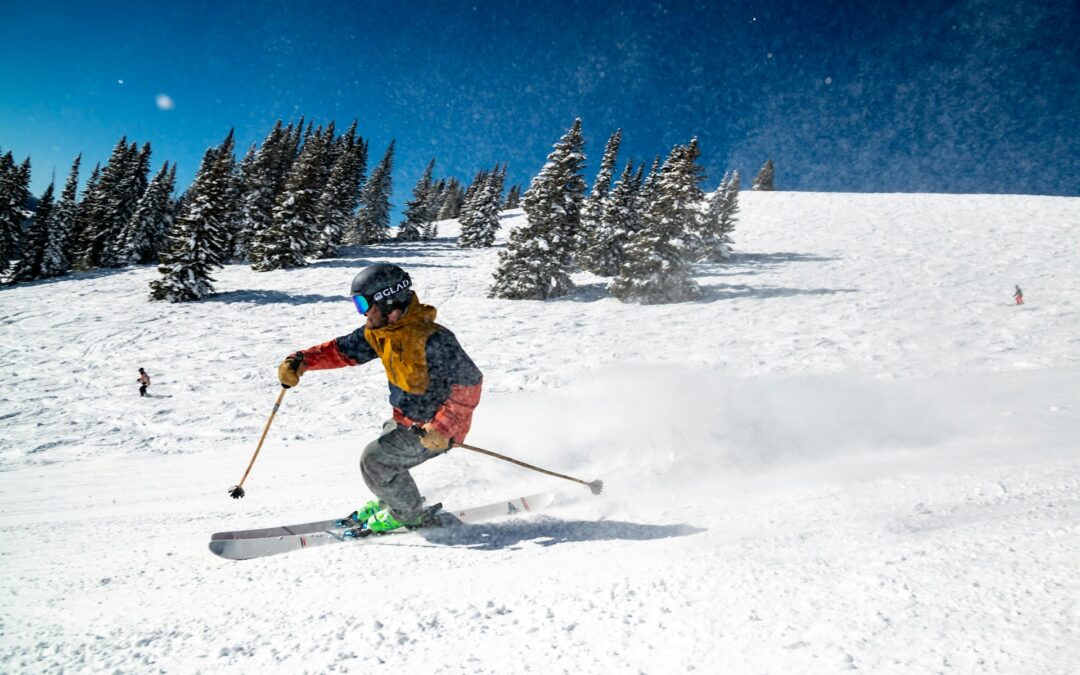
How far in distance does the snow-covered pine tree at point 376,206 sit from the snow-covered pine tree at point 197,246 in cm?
2841

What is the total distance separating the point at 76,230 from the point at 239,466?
62.1m

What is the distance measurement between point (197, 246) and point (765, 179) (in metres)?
79.1

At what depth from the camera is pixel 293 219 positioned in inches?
1453

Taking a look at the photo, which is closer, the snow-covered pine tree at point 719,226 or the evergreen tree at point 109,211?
the snow-covered pine tree at point 719,226

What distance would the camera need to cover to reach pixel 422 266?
131 feet

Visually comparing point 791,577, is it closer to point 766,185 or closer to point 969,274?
point 969,274

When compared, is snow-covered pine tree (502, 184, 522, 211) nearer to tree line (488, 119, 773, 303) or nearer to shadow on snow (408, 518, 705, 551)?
tree line (488, 119, 773, 303)

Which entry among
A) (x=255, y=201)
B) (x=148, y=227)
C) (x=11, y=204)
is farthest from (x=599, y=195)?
(x=11, y=204)

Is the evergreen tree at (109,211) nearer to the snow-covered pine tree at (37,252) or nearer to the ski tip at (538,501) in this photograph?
the snow-covered pine tree at (37,252)

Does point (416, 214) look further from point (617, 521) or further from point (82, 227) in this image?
point (617, 521)

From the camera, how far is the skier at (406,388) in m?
4.05

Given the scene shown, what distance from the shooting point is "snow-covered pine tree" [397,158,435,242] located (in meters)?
65.1

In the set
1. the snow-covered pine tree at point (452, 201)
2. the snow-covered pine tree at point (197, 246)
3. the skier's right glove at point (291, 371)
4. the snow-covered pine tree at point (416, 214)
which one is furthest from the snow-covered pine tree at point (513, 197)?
the skier's right glove at point (291, 371)

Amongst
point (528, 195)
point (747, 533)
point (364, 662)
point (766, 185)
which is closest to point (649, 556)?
point (747, 533)
